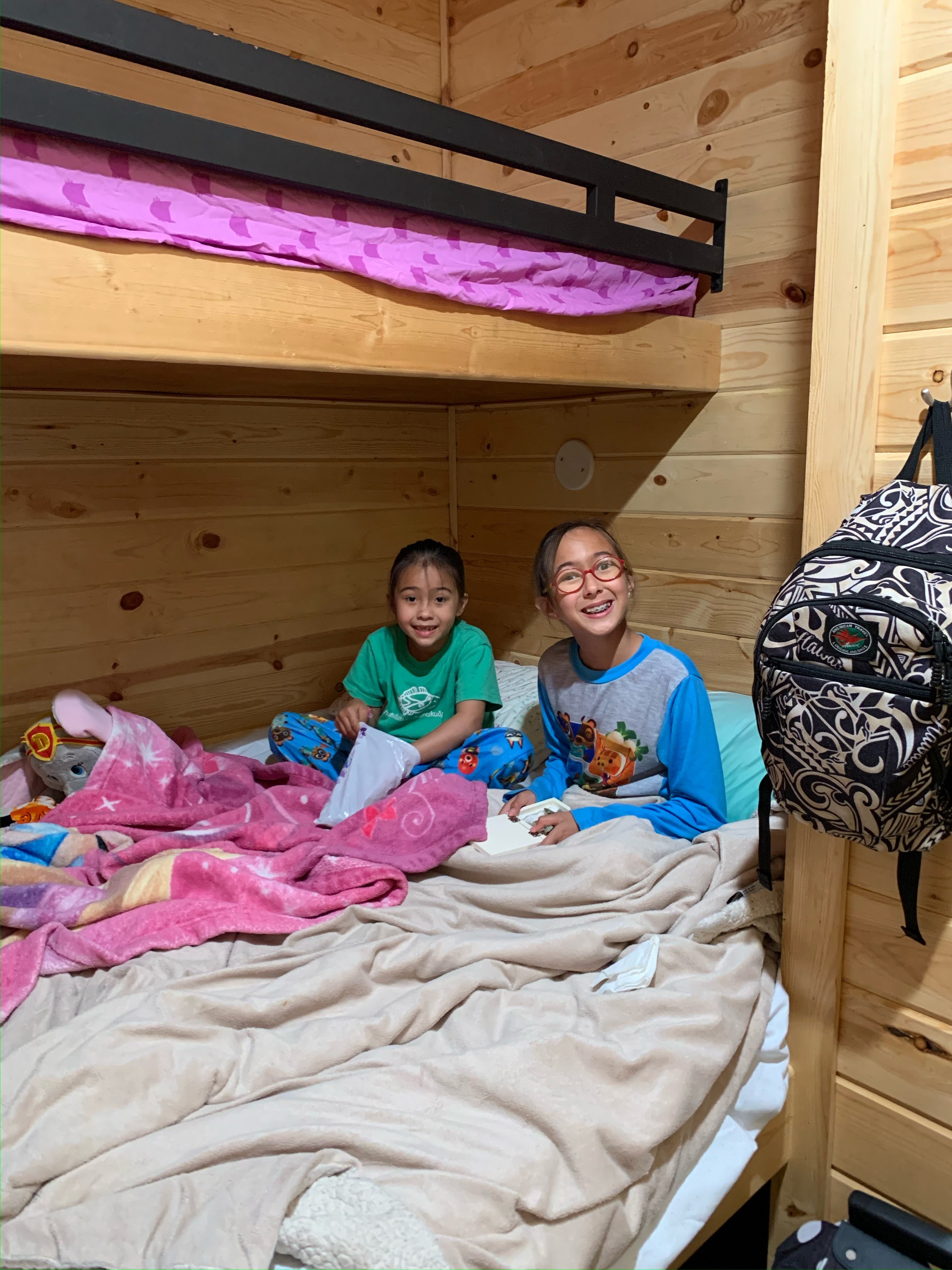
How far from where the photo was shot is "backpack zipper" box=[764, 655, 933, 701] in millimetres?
915

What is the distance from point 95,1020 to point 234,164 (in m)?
0.97

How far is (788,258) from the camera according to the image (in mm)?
1683

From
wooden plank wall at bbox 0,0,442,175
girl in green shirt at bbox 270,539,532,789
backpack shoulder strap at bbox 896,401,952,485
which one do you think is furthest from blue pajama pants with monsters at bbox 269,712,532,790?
wooden plank wall at bbox 0,0,442,175

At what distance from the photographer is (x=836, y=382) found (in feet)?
3.56

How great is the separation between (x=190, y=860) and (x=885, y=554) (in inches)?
37.6

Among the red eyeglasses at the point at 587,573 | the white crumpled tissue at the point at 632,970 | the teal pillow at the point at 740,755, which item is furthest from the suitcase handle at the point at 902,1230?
the red eyeglasses at the point at 587,573

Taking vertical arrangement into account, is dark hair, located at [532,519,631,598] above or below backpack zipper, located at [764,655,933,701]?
above

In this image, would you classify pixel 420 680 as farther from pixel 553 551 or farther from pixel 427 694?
pixel 553 551

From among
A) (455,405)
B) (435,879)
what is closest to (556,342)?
(435,879)

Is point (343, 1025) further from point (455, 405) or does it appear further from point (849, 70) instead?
point (455, 405)

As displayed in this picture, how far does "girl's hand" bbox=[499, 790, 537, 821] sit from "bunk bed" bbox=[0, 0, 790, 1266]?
1.89 ft

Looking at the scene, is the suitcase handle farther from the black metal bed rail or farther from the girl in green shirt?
the black metal bed rail

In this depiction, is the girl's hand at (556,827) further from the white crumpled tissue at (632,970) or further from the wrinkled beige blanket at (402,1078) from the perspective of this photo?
the white crumpled tissue at (632,970)

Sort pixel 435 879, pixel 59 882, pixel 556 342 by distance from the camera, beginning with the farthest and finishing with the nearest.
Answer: pixel 556 342, pixel 435 879, pixel 59 882
